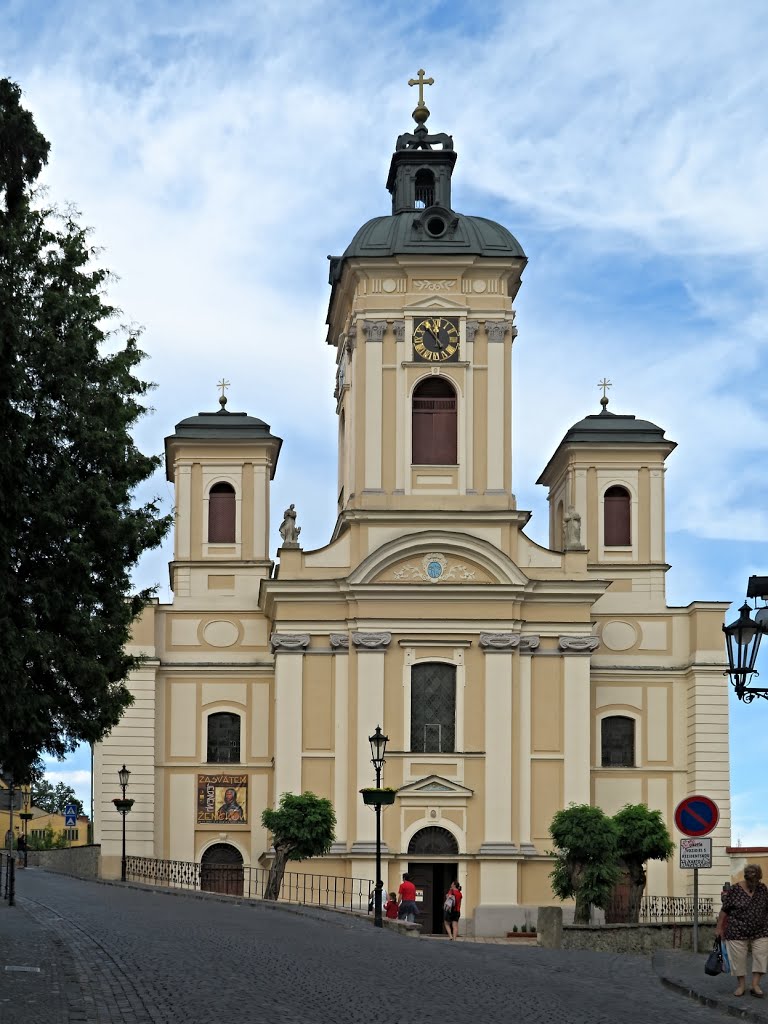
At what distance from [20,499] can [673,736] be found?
36.6m

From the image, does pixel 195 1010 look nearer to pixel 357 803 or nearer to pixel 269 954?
pixel 269 954

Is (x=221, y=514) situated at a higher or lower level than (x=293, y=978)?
higher

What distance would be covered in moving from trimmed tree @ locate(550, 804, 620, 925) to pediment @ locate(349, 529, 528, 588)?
7209 mm

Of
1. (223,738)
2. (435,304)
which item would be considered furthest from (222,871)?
(435,304)

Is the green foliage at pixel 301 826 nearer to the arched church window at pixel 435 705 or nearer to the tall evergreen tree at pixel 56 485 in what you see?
the arched church window at pixel 435 705

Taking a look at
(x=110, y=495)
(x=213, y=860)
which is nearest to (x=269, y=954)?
(x=110, y=495)

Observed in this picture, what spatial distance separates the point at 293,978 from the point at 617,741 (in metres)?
36.9

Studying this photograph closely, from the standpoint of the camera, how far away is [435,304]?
54.4m

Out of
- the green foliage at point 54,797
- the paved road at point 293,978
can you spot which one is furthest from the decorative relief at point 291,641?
the green foliage at point 54,797

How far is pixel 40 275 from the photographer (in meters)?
24.0

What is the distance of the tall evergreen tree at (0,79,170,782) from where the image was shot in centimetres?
2234

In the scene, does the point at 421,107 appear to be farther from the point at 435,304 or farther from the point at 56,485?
the point at 56,485

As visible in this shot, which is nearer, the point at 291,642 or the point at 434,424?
the point at 291,642

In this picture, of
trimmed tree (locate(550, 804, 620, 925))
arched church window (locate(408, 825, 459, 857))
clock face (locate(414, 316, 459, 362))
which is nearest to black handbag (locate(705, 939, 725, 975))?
trimmed tree (locate(550, 804, 620, 925))
